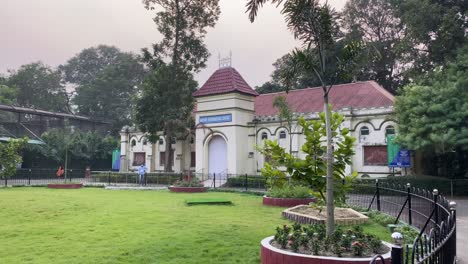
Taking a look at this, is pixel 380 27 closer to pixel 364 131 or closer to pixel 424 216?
pixel 364 131

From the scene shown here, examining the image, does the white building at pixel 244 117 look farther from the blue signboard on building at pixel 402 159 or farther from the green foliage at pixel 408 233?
the green foliage at pixel 408 233

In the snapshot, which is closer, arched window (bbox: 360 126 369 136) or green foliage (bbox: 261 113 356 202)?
green foliage (bbox: 261 113 356 202)

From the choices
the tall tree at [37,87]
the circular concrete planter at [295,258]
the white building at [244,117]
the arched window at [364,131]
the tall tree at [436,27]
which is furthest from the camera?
the tall tree at [37,87]

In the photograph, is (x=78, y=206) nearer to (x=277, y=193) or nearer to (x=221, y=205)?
(x=221, y=205)

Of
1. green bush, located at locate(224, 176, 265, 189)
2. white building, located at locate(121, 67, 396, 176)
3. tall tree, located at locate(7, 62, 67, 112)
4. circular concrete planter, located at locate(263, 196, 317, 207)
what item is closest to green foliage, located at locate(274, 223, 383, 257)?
circular concrete planter, located at locate(263, 196, 317, 207)

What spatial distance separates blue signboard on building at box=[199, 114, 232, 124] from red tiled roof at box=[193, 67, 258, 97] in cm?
188

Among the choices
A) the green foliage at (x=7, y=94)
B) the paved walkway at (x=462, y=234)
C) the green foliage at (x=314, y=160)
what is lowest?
the paved walkway at (x=462, y=234)

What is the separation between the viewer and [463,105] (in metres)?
18.8

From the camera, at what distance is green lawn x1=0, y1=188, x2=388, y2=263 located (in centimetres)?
716

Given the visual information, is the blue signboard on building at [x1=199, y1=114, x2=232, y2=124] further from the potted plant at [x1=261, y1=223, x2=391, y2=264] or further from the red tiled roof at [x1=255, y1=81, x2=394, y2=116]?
the potted plant at [x1=261, y1=223, x2=391, y2=264]

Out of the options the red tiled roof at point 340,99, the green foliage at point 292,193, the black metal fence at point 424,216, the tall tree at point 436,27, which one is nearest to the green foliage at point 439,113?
the tall tree at point 436,27

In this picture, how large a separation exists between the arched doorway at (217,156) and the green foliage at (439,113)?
46.9 ft

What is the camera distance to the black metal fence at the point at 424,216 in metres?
4.26

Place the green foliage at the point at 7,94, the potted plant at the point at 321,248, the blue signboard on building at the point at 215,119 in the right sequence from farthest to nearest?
the green foliage at the point at 7,94 → the blue signboard on building at the point at 215,119 → the potted plant at the point at 321,248
